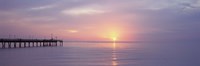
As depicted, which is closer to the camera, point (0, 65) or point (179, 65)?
point (0, 65)

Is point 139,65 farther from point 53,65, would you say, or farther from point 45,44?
point 45,44

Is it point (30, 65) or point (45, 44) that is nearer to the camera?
point (30, 65)

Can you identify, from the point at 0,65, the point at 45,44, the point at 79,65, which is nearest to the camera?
the point at 0,65

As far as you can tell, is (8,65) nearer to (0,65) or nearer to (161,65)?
(0,65)

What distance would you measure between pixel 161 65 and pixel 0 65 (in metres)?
19.6

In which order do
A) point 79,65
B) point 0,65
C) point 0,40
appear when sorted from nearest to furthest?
point 0,65, point 79,65, point 0,40

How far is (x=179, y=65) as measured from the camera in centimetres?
4044

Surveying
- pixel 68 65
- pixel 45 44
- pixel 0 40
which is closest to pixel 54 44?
pixel 45 44

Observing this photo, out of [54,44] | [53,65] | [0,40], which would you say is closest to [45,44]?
[54,44]

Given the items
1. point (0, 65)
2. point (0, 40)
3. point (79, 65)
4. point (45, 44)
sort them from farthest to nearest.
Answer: point (45, 44) → point (0, 40) → point (79, 65) → point (0, 65)

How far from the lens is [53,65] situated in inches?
1593

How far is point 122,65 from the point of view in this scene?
4106 cm

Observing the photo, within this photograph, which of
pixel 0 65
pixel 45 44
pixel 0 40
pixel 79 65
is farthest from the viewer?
pixel 45 44

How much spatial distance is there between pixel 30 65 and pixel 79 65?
5992mm
